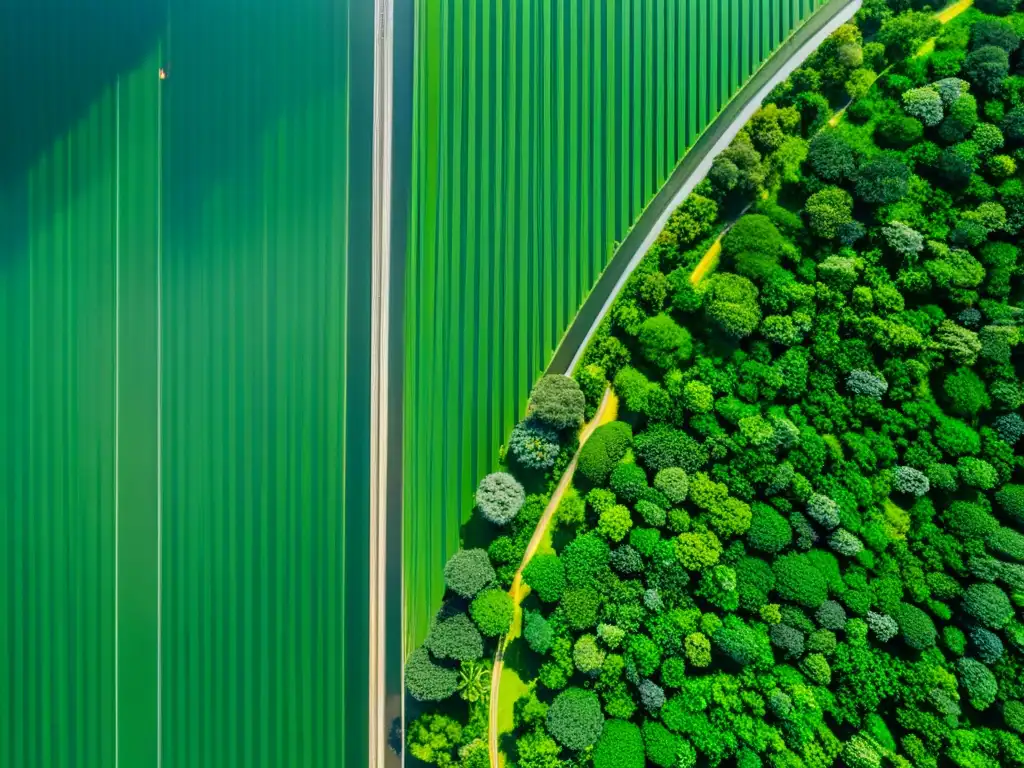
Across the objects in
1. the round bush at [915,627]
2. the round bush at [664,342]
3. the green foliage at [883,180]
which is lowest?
the round bush at [915,627]

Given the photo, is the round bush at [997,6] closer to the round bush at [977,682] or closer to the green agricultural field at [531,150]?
the green agricultural field at [531,150]

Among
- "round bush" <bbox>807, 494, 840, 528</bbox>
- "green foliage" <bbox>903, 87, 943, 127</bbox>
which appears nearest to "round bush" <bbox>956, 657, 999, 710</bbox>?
"round bush" <bbox>807, 494, 840, 528</bbox>

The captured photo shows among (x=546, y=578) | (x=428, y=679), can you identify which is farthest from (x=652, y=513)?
(x=428, y=679)

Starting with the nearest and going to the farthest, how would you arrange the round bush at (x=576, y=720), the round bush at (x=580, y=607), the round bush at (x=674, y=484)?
the round bush at (x=576, y=720)
the round bush at (x=580, y=607)
the round bush at (x=674, y=484)

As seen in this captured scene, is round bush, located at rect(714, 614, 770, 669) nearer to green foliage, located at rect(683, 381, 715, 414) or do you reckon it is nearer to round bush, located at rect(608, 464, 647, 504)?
round bush, located at rect(608, 464, 647, 504)

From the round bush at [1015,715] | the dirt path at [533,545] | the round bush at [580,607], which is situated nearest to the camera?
the round bush at [1015,715]

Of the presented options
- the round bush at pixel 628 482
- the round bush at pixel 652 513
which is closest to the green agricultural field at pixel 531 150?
the round bush at pixel 628 482

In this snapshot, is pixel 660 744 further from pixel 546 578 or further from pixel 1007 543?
pixel 1007 543
